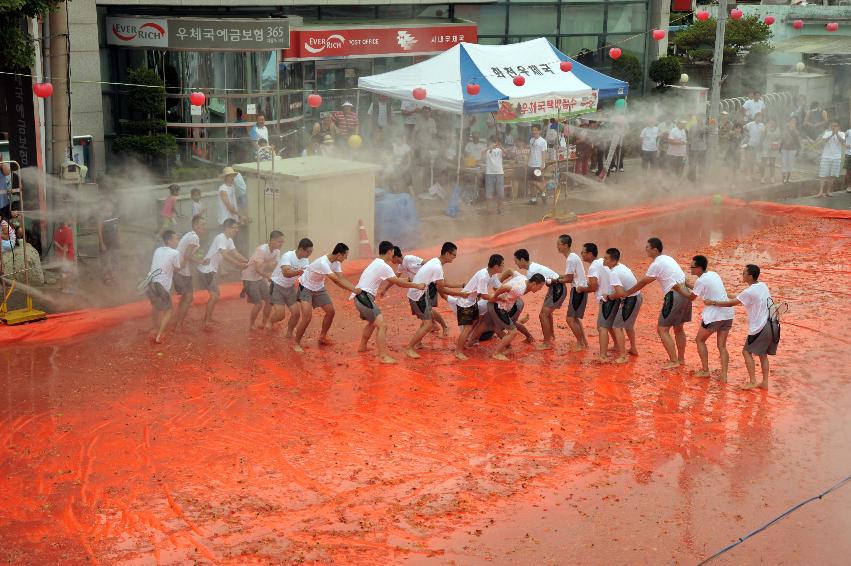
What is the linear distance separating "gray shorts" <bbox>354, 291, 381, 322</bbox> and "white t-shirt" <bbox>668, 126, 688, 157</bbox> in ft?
40.6

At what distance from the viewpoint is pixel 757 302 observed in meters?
11.3

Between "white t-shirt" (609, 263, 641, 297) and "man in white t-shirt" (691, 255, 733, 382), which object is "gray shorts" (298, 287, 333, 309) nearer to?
"white t-shirt" (609, 263, 641, 297)

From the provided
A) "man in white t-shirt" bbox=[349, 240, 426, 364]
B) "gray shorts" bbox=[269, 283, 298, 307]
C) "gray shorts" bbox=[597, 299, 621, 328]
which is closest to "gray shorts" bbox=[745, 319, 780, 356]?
"gray shorts" bbox=[597, 299, 621, 328]

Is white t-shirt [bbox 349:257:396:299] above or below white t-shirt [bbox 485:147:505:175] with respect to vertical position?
below

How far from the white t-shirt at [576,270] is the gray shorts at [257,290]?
356cm

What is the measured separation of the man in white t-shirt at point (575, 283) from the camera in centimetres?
1254

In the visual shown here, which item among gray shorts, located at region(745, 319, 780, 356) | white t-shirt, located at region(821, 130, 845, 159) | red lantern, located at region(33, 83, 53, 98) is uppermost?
red lantern, located at region(33, 83, 53, 98)

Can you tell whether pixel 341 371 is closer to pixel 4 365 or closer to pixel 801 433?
pixel 4 365

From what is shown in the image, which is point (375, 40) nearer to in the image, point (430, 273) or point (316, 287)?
point (316, 287)

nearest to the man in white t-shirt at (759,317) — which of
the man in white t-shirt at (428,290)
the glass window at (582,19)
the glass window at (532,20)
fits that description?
the man in white t-shirt at (428,290)

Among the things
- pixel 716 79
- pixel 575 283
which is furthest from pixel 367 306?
pixel 716 79

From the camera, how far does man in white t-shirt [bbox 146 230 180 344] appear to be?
12.5m

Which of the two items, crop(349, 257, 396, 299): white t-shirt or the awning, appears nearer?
crop(349, 257, 396, 299): white t-shirt

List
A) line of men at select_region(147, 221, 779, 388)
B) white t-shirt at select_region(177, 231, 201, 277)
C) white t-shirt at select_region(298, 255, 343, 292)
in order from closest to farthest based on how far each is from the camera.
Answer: line of men at select_region(147, 221, 779, 388) → white t-shirt at select_region(298, 255, 343, 292) → white t-shirt at select_region(177, 231, 201, 277)
